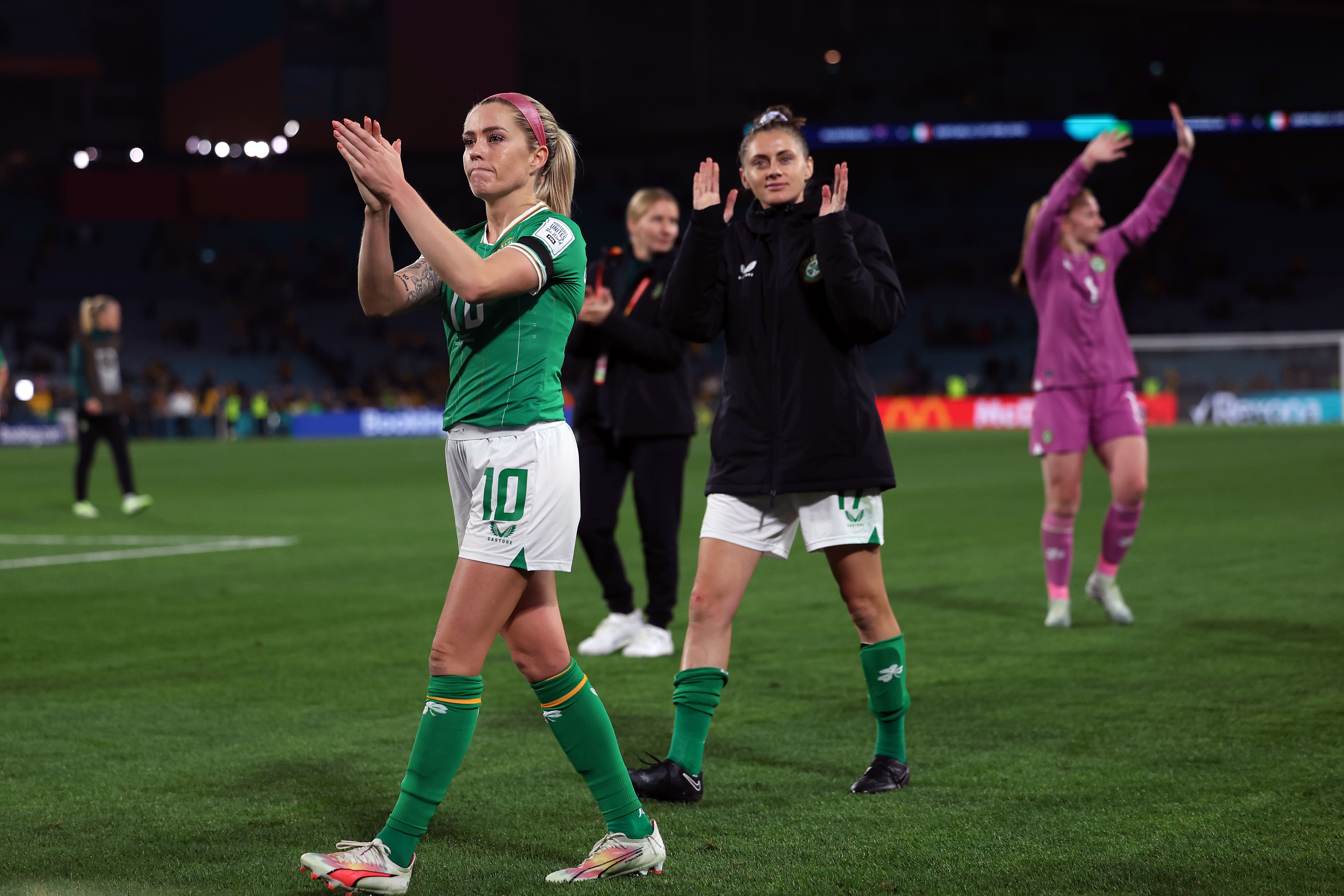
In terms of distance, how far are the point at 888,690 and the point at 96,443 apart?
12.4 meters

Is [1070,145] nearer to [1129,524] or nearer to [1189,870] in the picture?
[1129,524]

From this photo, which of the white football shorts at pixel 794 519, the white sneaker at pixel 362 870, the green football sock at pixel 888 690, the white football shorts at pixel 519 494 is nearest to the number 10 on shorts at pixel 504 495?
the white football shorts at pixel 519 494

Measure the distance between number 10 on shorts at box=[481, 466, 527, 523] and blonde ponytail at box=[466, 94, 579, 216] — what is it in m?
0.70

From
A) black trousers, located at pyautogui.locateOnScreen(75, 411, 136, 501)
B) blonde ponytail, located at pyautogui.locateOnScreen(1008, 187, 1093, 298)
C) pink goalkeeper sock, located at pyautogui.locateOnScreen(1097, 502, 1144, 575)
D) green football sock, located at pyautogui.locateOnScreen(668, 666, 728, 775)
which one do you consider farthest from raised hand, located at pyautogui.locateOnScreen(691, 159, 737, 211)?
black trousers, located at pyautogui.locateOnScreen(75, 411, 136, 501)

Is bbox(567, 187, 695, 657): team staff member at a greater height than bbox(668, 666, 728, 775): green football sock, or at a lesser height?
greater

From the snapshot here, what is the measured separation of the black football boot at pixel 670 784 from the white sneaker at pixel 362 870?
1025 mm

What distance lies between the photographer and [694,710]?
176 inches

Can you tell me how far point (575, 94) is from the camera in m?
41.7

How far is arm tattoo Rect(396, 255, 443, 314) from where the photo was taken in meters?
3.67

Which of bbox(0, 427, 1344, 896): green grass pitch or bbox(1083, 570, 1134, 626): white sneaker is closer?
bbox(0, 427, 1344, 896): green grass pitch

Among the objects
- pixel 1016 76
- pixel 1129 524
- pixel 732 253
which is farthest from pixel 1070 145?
pixel 732 253

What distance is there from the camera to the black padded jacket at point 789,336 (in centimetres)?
443

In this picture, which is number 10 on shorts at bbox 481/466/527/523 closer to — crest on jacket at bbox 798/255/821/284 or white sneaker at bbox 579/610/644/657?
crest on jacket at bbox 798/255/821/284

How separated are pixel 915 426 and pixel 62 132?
2662 centimetres
